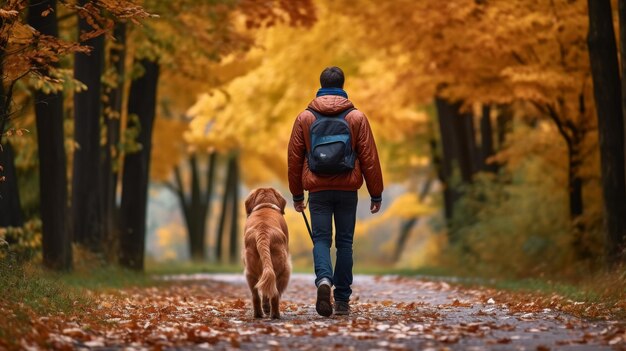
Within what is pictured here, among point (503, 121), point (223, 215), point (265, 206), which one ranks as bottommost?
point (265, 206)

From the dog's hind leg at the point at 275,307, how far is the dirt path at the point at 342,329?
0.33ft

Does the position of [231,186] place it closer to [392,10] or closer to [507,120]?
[507,120]

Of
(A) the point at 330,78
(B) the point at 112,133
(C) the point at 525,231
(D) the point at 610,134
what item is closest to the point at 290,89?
(B) the point at 112,133

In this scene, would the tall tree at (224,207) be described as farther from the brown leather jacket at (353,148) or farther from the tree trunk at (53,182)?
the brown leather jacket at (353,148)

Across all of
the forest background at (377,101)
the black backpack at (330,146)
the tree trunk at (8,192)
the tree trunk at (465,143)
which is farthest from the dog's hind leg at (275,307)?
the tree trunk at (465,143)

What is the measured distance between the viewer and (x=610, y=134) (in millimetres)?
15789

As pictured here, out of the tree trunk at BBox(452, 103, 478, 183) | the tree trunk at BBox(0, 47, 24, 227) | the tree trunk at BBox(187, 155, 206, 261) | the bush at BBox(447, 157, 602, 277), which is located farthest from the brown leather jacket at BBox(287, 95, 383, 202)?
the tree trunk at BBox(187, 155, 206, 261)

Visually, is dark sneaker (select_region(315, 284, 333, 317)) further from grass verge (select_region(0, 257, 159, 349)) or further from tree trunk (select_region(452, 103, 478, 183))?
tree trunk (select_region(452, 103, 478, 183))

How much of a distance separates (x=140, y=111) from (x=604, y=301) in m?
11.4

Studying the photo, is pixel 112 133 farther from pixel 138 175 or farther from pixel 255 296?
pixel 255 296

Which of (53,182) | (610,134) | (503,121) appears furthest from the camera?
(503,121)

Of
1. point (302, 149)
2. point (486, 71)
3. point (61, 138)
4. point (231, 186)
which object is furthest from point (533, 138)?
point (231, 186)

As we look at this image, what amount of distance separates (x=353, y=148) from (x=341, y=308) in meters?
1.56

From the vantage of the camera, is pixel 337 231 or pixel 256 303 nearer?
pixel 256 303
